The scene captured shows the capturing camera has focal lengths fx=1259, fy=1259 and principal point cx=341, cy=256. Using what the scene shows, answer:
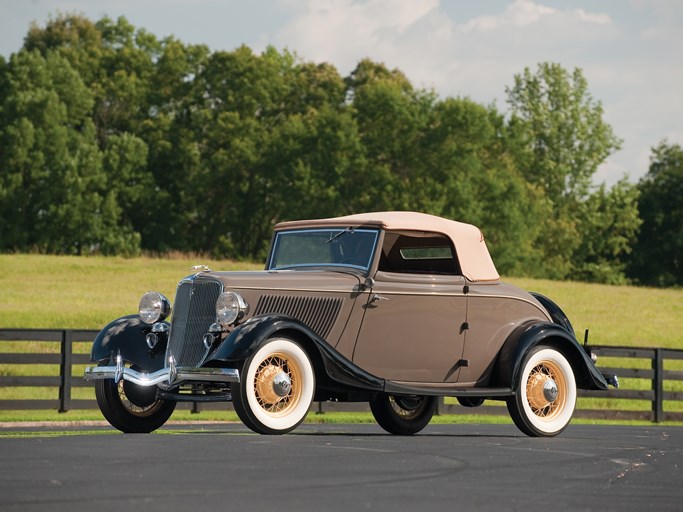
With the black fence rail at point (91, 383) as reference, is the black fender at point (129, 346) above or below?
above

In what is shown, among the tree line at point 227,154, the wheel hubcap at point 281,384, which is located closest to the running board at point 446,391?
the wheel hubcap at point 281,384

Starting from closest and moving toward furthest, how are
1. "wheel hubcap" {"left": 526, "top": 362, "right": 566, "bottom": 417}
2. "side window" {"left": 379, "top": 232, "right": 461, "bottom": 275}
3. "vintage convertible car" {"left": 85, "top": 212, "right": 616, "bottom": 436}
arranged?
1. "vintage convertible car" {"left": 85, "top": 212, "right": 616, "bottom": 436}
2. "side window" {"left": 379, "top": 232, "right": 461, "bottom": 275}
3. "wheel hubcap" {"left": 526, "top": 362, "right": 566, "bottom": 417}

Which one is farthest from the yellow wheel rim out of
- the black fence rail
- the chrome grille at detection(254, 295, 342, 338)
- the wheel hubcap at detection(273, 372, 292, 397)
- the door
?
the black fence rail

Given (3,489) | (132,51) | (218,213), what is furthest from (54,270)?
(3,489)

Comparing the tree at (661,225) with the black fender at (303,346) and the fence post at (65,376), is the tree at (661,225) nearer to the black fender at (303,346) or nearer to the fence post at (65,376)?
the fence post at (65,376)

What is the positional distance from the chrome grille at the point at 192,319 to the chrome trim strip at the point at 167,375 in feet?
0.92

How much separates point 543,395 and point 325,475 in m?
5.09

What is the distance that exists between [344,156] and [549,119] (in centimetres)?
2228

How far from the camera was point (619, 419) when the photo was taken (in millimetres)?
23516

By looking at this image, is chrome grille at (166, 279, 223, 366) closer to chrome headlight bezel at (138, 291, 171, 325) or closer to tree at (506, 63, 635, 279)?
chrome headlight bezel at (138, 291, 171, 325)

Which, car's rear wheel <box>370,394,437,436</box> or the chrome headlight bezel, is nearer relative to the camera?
the chrome headlight bezel

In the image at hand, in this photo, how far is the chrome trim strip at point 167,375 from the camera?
1123 cm

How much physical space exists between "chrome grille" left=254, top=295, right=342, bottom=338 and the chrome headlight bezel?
1498 mm

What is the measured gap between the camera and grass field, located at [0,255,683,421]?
35.9m
